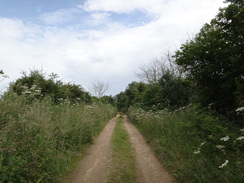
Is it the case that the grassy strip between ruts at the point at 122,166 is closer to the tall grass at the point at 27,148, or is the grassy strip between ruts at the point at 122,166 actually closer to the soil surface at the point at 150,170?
the soil surface at the point at 150,170

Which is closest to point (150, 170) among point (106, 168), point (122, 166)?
point (122, 166)

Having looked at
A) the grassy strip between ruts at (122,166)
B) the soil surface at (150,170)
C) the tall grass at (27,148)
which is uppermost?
the tall grass at (27,148)

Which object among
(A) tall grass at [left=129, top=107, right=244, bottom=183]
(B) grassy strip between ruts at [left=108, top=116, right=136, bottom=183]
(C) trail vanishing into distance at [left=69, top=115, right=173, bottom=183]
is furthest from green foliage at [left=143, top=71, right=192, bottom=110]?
(C) trail vanishing into distance at [left=69, top=115, right=173, bottom=183]

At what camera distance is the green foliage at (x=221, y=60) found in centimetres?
548

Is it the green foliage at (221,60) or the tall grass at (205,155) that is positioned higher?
the green foliage at (221,60)

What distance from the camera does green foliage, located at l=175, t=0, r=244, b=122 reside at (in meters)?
5.48

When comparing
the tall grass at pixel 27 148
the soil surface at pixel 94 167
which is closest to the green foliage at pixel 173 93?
the soil surface at pixel 94 167

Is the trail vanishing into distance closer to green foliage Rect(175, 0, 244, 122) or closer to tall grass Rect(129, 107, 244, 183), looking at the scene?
tall grass Rect(129, 107, 244, 183)

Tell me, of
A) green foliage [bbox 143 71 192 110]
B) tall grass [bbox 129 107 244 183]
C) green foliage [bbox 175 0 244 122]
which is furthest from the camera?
green foliage [bbox 143 71 192 110]

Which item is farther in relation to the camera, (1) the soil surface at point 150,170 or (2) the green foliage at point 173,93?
(2) the green foliage at point 173,93

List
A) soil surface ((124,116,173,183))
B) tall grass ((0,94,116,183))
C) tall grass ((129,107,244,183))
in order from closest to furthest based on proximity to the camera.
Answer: tall grass ((0,94,116,183)) < tall grass ((129,107,244,183)) < soil surface ((124,116,173,183))

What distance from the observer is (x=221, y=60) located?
6.13 metres

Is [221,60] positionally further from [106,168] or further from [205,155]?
[106,168]

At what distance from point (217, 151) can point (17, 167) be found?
4416 mm
